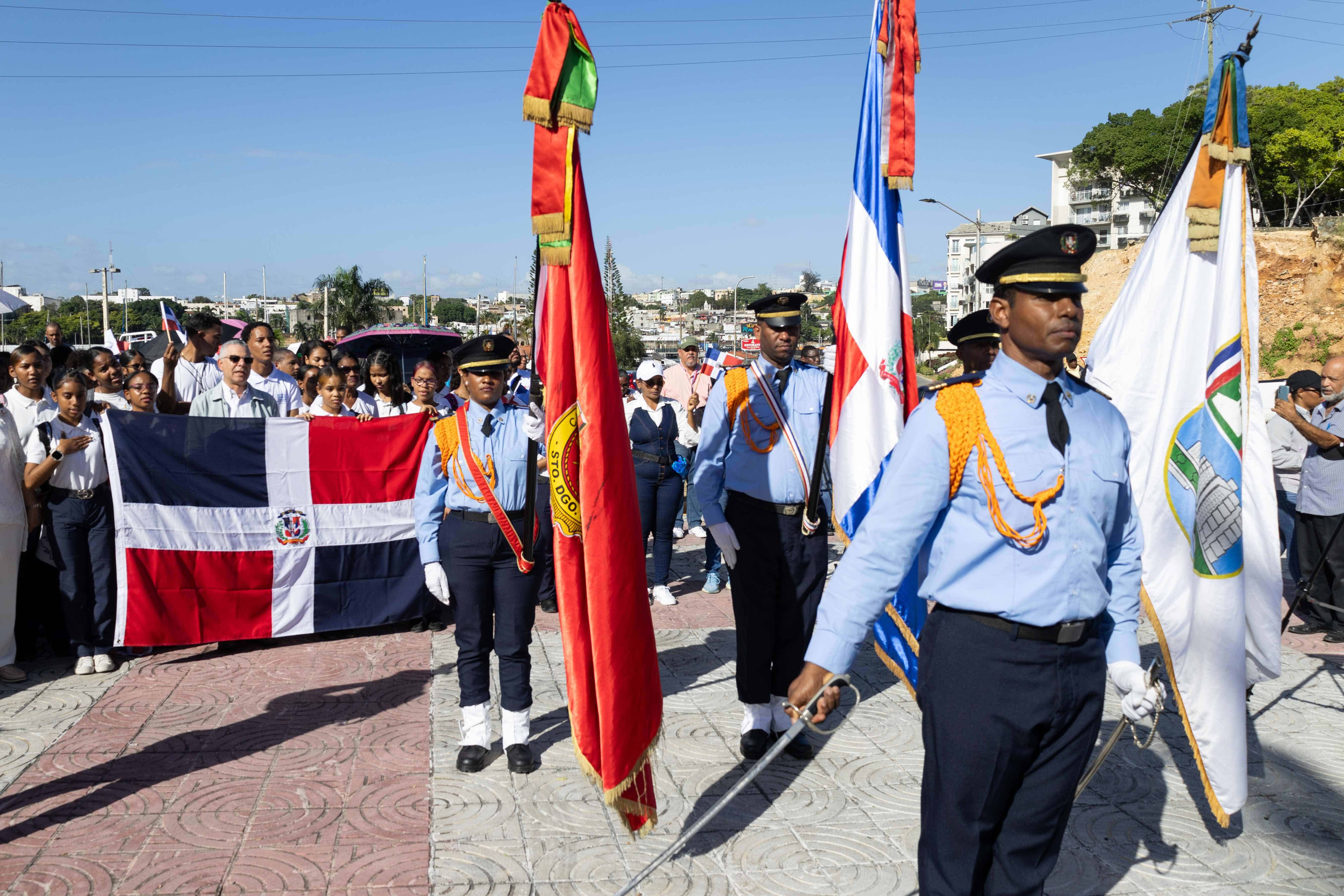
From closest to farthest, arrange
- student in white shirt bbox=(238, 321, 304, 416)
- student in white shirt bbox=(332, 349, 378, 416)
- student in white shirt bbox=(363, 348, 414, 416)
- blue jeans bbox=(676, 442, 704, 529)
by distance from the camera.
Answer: student in white shirt bbox=(332, 349, 378, 416) → student in white shirt bbox=(238, 321, 304, 416) → student in white shirt bbox=(363, 348, 414, 416) → blue jeans bbox=(676, 442, 704, 529)

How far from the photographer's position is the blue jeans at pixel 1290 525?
29.8 feet

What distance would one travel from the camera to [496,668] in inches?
263

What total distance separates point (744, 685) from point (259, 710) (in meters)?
2.89

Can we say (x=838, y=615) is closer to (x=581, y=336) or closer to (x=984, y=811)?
(x=984, y=811)

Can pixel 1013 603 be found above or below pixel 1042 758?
above

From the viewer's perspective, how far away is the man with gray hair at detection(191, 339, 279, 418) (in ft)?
24.6

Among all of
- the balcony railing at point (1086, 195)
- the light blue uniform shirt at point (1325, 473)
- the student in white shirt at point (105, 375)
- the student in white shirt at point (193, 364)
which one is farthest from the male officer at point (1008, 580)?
the balcony railing at point (1086, 195)

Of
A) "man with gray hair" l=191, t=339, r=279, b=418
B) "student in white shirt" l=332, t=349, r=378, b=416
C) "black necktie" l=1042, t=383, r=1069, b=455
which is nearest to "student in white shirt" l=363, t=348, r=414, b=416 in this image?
"student in white shirt" l=332, t=349, r=378, b=416

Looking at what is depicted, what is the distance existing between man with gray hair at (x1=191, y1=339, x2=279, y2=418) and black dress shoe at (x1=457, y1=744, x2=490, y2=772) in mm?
3704

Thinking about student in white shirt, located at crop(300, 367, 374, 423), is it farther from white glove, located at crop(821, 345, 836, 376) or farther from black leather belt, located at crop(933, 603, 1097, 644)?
black leather belt, located at crop(933, 603, 1097, 644)

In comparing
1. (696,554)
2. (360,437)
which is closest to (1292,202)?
(696,554)

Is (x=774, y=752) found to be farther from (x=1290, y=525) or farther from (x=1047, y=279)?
(x=1290, y=525)

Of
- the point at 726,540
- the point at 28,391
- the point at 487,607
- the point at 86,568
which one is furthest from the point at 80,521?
the point at 726,540

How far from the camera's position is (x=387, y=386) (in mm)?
8836
